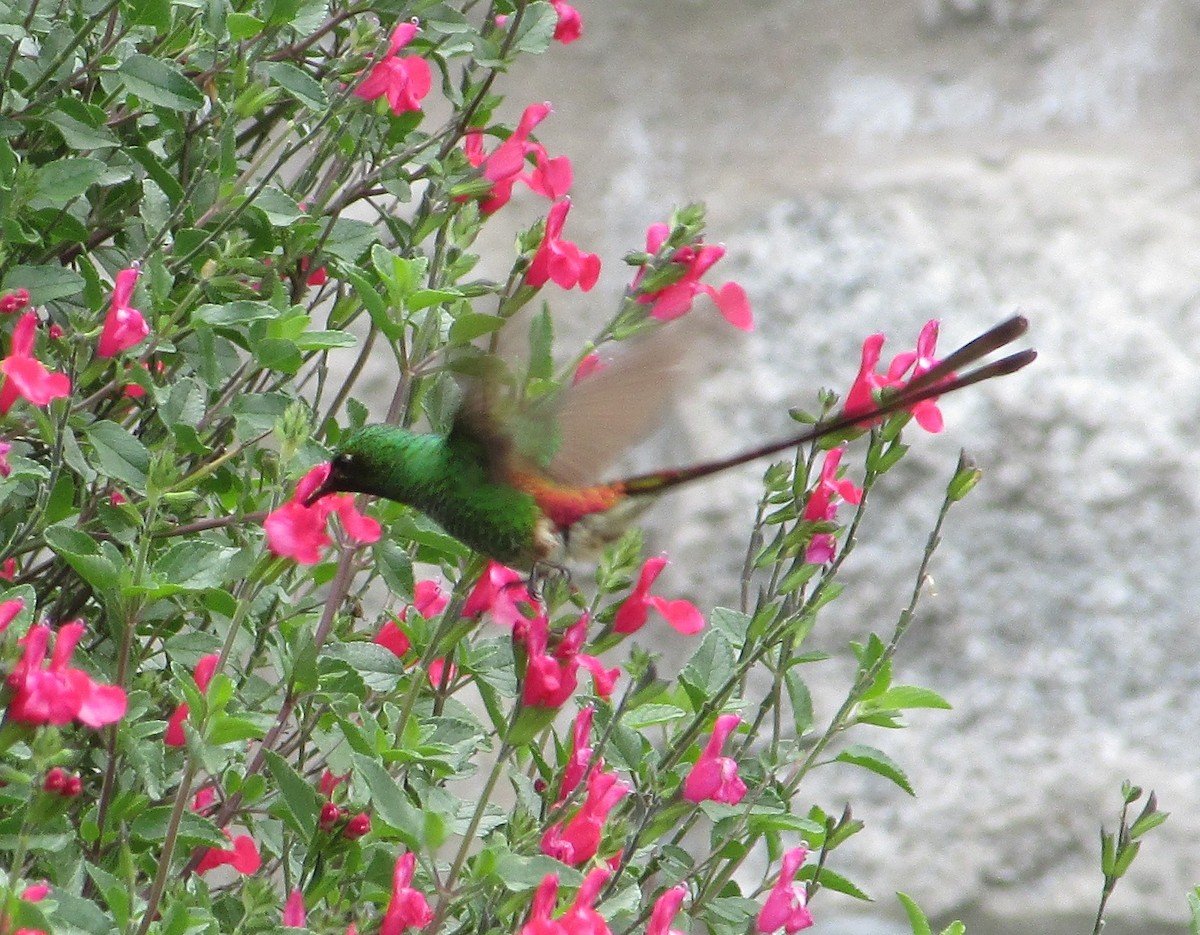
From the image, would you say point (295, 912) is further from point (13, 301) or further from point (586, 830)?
point (13, 301)

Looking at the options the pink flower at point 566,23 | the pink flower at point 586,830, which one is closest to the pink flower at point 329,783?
the pink flower at point 586,830

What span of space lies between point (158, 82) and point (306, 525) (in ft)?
1.34

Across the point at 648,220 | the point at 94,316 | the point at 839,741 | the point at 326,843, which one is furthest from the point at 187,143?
the point at 839,741

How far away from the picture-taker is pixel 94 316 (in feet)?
4.00

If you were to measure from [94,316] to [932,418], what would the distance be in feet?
2.16

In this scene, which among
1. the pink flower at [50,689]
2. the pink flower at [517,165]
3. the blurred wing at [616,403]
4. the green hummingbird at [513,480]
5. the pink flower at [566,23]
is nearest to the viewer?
the pink flower at [50,689]

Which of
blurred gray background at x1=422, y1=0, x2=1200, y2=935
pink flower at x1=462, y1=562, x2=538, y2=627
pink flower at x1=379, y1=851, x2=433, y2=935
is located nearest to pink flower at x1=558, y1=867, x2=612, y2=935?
pink flower at x1=379, y1=851, x2=433, y2=935

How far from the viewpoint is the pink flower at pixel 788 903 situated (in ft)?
4.01

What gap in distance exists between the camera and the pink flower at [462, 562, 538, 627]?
1.16 meters

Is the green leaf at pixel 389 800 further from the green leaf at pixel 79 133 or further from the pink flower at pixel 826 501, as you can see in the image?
the green leaf at pixel 79 133

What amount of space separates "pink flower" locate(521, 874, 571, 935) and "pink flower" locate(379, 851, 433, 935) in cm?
10

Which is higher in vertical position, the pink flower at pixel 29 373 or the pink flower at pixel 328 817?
the pink flower at pixel 29 373

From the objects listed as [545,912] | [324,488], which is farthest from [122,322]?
[545,912]

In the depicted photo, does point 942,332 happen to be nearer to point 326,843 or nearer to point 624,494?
point 624,494
